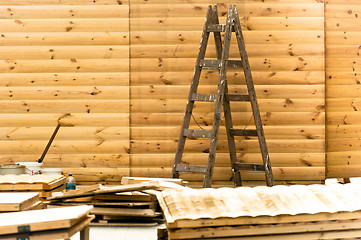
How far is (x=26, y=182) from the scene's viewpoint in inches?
225

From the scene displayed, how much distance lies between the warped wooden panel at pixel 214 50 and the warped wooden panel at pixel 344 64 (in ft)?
0.78

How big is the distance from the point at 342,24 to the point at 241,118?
201 centimetres

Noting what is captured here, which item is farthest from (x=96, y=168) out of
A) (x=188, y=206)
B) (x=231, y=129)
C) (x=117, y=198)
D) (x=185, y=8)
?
(x=188, y=206)

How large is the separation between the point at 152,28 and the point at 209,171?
2271 mm

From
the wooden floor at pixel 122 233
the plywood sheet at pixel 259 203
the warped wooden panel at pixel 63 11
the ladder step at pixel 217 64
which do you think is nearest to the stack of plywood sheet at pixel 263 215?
the plywood sheet at pixel 259 203

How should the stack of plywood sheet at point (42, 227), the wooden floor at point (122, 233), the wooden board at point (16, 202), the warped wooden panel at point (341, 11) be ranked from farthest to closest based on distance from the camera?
1. the warped wooden panel at point (341, 11)
2. the wooden floor at point (122, 233)
3. the wooden board at point (16, 202)
4. the stack of plywood sheet at point (42, 227)

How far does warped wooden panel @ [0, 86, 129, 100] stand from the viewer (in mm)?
7258

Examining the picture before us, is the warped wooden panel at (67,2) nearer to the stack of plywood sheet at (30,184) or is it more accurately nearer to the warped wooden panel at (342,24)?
the stack of plywood sheet at (30,184)

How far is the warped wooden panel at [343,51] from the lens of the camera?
24.2 feet

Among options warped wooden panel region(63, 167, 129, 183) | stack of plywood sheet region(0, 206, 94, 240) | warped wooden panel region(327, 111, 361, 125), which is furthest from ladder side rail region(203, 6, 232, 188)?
→ stack of plywood sheet region(0, 206, 94, 240)

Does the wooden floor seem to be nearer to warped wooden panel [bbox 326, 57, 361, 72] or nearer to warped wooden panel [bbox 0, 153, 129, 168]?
warped wooden panel [bbox 0, 153, 129, 168]

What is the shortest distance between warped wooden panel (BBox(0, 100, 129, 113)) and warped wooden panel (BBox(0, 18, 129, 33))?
3.37 feet

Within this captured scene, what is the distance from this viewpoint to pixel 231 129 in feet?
22.6

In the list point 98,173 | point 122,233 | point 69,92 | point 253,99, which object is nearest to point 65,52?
point 69,92
